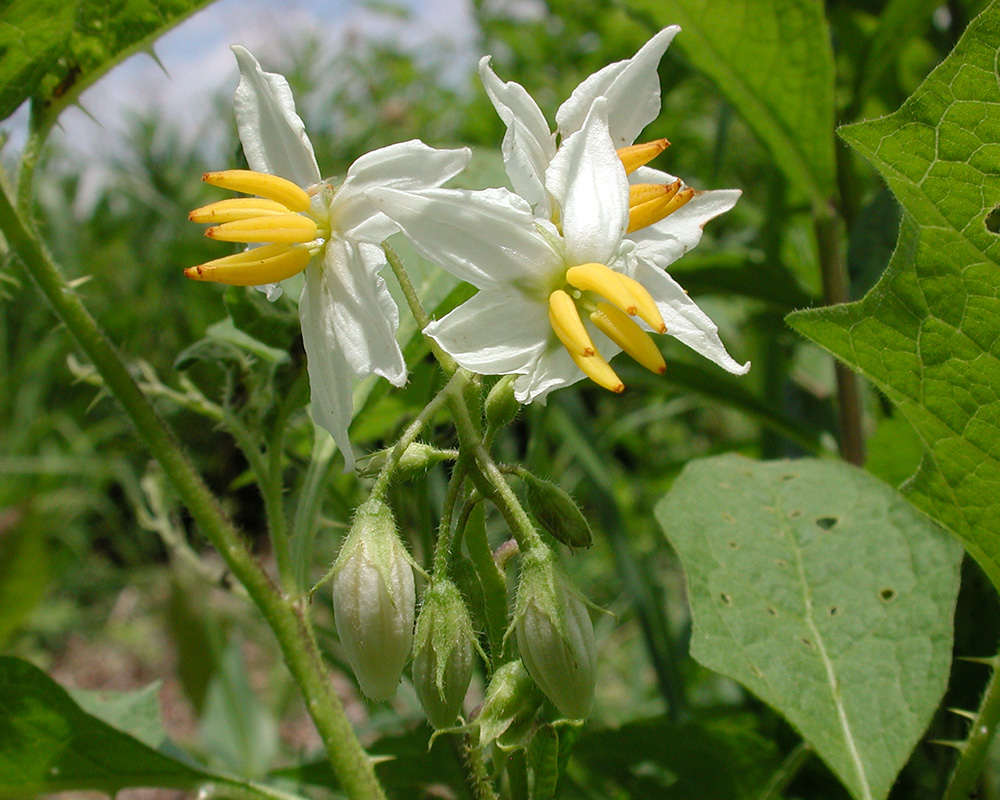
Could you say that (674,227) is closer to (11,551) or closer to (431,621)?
(431,621)

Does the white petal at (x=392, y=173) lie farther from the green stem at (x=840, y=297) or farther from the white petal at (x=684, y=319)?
the green stem at (x=840, y=297)

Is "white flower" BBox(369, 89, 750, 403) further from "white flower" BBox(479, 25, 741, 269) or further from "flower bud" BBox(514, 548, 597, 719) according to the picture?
"flower bud" BBox(514, 548, 597, 719)

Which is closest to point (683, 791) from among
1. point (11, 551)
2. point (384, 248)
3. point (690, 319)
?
point (690, 319)

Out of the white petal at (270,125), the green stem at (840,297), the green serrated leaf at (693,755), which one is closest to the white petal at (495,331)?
the white petal at (270,125)

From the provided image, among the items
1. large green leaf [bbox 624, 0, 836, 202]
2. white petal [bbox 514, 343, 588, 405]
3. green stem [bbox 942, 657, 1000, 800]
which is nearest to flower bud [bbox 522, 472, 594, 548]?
white petal [bbox 514, 343, 588, 405]

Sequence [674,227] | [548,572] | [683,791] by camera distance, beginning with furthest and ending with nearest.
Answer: [683,791] < [674,227] < [548,572]
